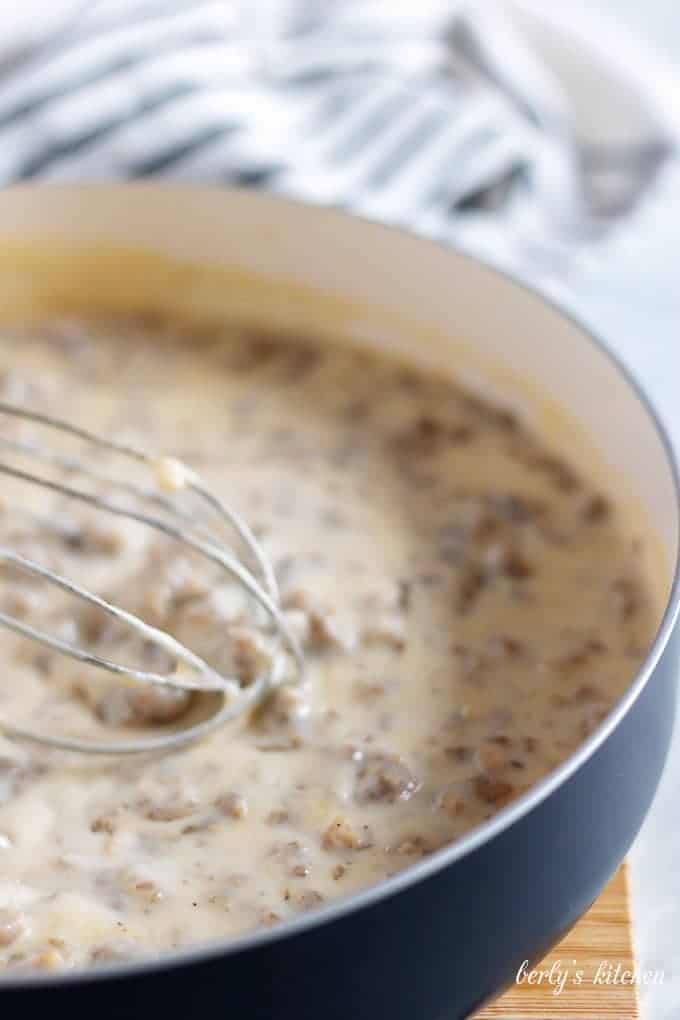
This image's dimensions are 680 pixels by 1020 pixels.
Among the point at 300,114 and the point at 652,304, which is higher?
the point at 300,114

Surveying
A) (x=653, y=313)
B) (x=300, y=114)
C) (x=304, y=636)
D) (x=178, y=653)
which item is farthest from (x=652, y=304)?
(x=178, y=653)

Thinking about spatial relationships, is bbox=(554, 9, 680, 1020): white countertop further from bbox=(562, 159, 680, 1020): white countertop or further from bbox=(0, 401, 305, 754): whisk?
bbox=(0, 401, 305, 754): whisk

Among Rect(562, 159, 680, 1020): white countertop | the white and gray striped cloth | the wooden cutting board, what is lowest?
the wooden cutting board

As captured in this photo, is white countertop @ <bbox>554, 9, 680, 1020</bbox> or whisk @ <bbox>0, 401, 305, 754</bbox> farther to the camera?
white countertop @ <bbox>554, 9, 680, 1020</bbox>

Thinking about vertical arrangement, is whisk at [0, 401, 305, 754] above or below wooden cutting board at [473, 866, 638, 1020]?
above

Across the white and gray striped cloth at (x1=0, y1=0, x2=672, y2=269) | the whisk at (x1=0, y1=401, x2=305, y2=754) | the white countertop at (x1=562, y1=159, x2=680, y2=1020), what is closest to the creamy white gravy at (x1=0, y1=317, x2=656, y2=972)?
the whisk at (x1=0, y1=401, x2=305, y2=754)

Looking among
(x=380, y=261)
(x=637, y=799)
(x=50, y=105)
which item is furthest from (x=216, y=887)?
(x=50, y=105)

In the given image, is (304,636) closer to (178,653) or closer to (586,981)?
(178,653)
